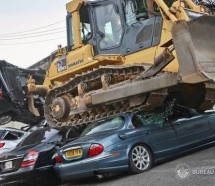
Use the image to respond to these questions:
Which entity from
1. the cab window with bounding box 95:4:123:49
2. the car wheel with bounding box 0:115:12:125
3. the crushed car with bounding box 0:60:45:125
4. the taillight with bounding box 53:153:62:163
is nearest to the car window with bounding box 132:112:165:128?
the taillight with bounding box 53:153:62:163

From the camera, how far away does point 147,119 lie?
10.2 meters

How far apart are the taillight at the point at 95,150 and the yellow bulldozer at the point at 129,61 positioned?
6.31 feet

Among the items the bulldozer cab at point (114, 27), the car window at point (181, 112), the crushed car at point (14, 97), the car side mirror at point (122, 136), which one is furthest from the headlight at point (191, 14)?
the crushed car at point (14, 97)

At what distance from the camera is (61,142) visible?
34.4 feet

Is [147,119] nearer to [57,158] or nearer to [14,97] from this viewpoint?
[57,158]

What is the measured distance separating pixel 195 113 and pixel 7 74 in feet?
27.3

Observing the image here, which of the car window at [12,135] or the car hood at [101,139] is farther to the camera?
the car window at [12,135]

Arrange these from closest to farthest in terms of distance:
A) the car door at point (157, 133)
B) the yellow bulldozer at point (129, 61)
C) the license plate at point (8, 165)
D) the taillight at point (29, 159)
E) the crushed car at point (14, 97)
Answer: the yellow bulldozer at point (129, 61) < the car door at point (157, 133) < the taillight at point (29, 159) < the license plate at point (8, 165) < the crushed car at point (14, 97)

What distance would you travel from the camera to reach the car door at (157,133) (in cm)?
970

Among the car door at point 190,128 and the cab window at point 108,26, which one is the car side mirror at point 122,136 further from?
the cab window at point 108,26

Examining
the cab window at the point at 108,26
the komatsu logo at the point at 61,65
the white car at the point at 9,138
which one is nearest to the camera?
the cab window at the point at 108,26

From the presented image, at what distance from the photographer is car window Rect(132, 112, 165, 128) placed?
998cm

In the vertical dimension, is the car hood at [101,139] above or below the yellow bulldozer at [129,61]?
below

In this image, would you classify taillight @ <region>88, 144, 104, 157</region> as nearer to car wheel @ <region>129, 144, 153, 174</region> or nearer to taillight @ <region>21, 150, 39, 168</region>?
car wheel @ <region>129, 144, 153, 174</region>
